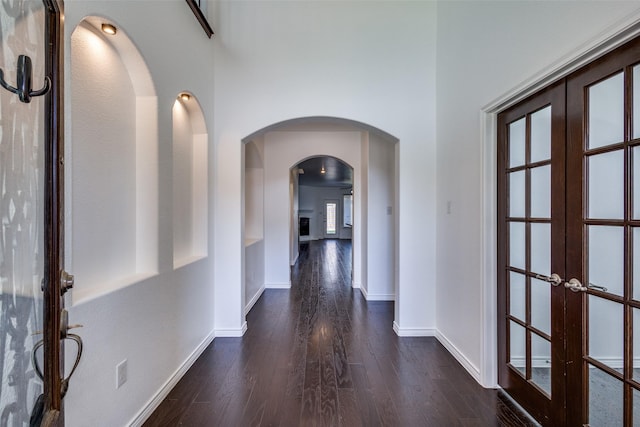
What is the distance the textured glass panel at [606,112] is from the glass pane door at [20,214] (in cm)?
217

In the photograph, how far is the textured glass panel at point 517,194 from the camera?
196 centimetres

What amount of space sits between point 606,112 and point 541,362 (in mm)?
1450

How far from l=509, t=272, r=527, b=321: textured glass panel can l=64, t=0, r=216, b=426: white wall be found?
246 centimetres

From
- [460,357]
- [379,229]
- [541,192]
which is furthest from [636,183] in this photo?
[379,229]

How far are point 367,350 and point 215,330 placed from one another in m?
1.60

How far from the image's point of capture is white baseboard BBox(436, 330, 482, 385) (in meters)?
2.29

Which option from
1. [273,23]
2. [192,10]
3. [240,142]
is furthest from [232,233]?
[273,23]

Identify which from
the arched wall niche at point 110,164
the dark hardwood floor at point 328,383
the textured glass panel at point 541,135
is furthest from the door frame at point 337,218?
the textured glass panel at point 541,135

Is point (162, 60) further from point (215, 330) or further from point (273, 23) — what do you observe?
point (215, 330)

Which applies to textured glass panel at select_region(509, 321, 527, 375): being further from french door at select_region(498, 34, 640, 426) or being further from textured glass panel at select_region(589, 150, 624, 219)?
textured glass panel at select_region(589, 150, 624, 219)

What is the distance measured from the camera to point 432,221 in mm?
3125

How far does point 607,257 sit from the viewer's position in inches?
54.4

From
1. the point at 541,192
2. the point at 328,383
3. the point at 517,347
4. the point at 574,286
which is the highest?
the point at 541,192

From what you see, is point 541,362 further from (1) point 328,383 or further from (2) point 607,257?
(1) point 328,383
